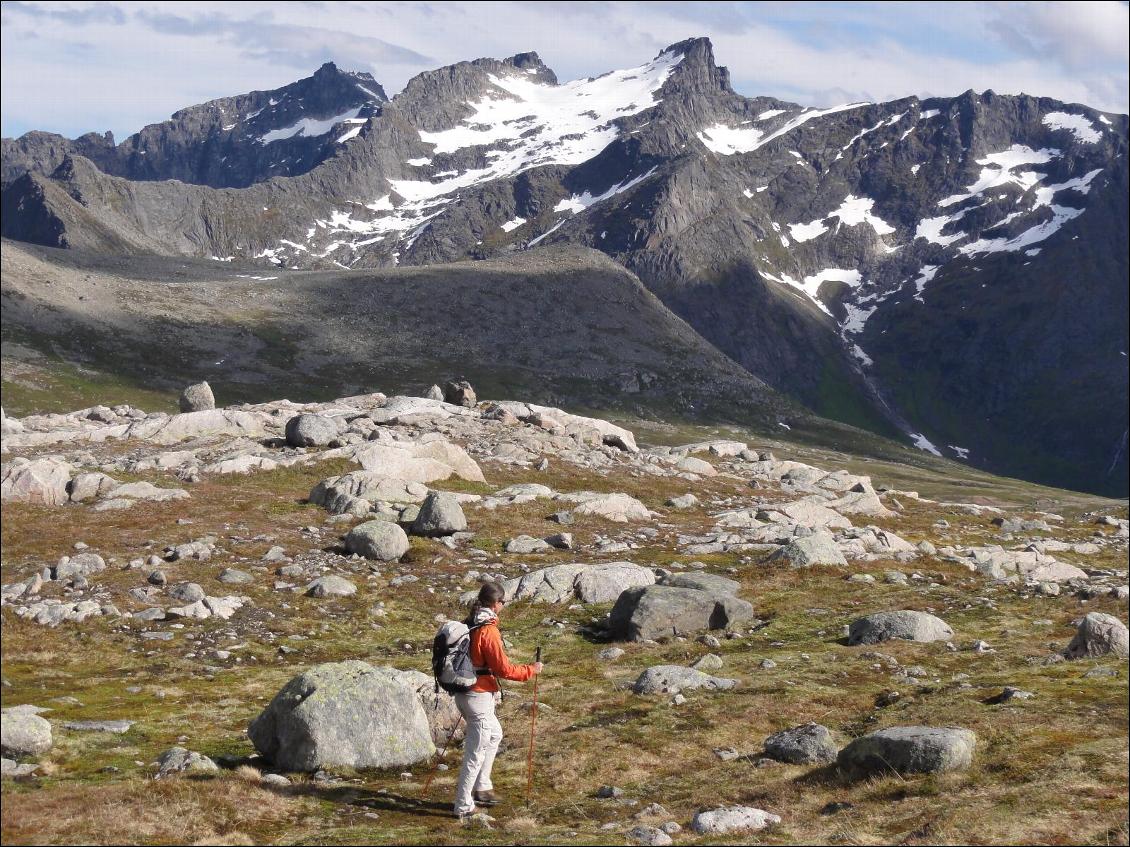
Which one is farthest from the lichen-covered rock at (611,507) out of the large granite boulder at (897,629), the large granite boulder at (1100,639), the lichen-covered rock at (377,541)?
the large granite boulder at (1100,639)

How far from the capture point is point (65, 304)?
18050cm

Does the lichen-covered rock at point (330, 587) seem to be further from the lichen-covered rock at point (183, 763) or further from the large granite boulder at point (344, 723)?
the lichen-covered rock at point (183, 763)

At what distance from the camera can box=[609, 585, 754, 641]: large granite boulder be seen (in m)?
33.8

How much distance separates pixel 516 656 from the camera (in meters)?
31.8

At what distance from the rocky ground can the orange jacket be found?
240 centimetres

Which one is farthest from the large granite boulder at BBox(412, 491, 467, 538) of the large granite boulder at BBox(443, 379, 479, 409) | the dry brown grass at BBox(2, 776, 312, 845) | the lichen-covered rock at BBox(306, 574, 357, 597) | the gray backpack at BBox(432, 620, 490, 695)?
the large granite boulder at BBox(443, 379, 479, 409)

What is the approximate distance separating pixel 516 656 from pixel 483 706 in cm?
1330

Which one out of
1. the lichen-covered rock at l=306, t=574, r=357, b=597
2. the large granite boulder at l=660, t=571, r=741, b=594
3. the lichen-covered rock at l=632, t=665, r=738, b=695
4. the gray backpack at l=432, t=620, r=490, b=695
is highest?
the gray backpack at l=432, t=620, r=490, b=695

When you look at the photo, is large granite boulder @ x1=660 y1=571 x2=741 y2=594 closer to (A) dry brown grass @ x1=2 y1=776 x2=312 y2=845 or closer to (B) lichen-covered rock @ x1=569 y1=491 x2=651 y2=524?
(B) lichen-covered rock @ x1=569 y1=491 x2=651 y2=524

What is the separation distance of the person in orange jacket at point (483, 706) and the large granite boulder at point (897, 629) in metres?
17.1

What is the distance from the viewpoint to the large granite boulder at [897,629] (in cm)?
3241

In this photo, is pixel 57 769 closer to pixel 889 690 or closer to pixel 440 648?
pixel 440 648

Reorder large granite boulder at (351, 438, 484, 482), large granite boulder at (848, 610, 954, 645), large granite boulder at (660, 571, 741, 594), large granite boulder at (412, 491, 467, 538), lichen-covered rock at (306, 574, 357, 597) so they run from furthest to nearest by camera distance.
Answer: large granite boulder at (351, 438, 484, 482), large granite boulder at (412, 491, 467, 538), lichen-covered rock at (306, 574, 357, 597), large granite boulder at (660, 571, 741, 594), large granite boulder at (848, 610, 954, 645)

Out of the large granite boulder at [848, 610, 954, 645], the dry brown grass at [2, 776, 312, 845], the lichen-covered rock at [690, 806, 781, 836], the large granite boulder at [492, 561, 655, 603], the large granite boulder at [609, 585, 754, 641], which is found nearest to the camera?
the dry brown grass at [2, 776, 312, 845]
